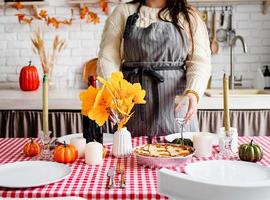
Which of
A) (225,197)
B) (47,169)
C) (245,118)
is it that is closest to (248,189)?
(225,197)

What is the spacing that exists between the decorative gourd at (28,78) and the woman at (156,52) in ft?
4.83

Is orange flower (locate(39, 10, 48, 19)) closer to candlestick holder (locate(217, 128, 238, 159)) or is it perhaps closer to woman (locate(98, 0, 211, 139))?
woman (locate(98, 0, 211, 139))

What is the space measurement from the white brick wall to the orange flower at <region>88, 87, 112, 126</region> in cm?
234

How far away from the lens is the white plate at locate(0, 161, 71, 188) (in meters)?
1.42

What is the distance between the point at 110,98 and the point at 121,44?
849mm

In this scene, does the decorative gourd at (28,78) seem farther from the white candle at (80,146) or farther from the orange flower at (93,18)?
the white candle at (80,146)

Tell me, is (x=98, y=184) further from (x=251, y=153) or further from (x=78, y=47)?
(x=78, y=47)

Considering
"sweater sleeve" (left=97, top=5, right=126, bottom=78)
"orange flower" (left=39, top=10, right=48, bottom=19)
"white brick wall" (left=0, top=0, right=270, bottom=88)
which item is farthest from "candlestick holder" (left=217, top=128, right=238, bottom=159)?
"orange flower" (left=39, top=10, right=48, bottom=19)

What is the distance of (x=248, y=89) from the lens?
382 centimetres

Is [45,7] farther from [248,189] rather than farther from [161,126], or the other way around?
[248,189]

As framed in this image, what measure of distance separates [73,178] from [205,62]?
112cm

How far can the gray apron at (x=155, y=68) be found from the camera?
2428 mm

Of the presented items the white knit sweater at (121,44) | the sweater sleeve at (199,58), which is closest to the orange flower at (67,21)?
the white knit sweater at (121,44)

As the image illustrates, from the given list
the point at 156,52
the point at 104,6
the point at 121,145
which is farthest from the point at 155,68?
the point at 104,6
